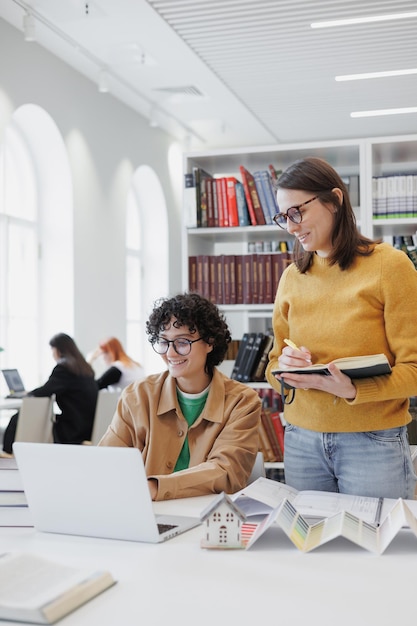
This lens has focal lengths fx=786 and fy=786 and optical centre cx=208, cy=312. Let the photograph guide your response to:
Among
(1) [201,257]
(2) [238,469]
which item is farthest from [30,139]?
(2) [238,469]

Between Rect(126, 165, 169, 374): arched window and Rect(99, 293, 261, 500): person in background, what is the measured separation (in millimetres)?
6290

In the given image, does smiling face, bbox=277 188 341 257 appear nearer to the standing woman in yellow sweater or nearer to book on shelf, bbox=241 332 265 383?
the standing woman in yellow sweater

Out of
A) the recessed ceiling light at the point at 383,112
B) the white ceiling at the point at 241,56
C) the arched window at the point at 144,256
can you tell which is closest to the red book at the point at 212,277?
the white ceiling at the point at 241,56

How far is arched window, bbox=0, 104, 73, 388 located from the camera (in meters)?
6.61

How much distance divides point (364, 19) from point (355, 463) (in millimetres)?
4244

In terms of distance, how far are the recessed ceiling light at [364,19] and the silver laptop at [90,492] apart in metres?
4.66

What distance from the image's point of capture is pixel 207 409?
2250 mm

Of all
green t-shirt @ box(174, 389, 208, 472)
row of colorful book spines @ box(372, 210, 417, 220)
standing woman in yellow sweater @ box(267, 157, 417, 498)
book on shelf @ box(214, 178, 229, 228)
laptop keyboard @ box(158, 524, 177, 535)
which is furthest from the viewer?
book on shelf @ box(214, 178, 229, 228)

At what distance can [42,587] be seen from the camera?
1206mm

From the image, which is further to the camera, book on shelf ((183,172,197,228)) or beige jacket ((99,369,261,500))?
book on shelf ((183,172,197,228))

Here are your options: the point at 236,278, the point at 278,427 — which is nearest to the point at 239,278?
the point at 236,278

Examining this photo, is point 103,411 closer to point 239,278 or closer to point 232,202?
point 239,278

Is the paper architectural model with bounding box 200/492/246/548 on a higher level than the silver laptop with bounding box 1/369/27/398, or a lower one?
higher

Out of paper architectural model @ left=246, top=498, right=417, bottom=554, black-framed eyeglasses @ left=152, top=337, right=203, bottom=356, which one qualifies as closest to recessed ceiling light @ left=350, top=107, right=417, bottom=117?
black-framed eyeglasses @ left=152, top=337, right=203, bottom=356
